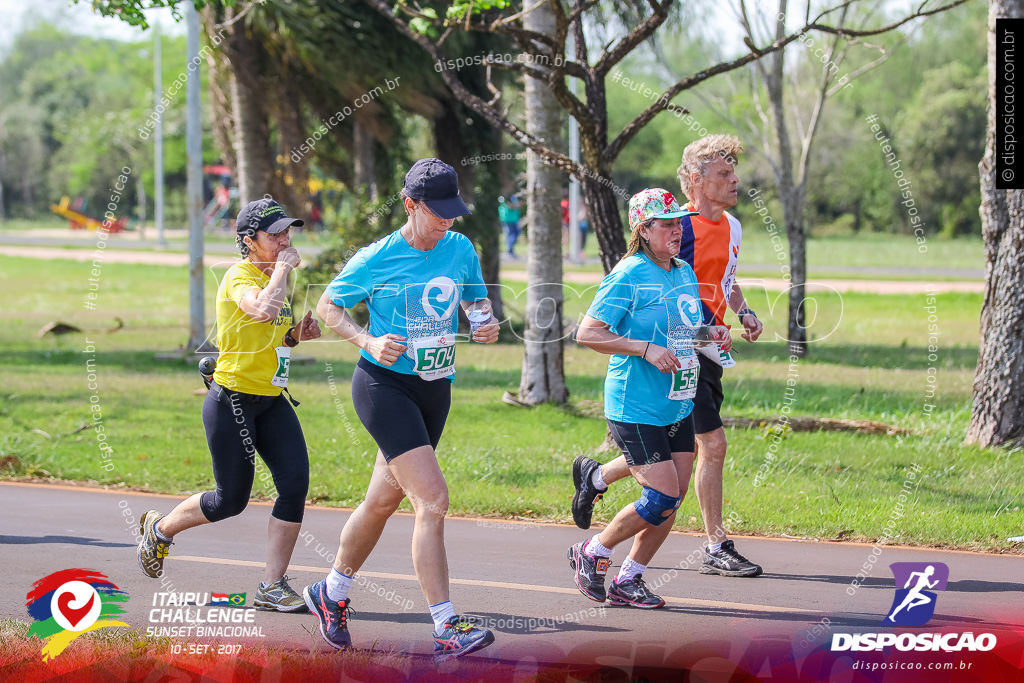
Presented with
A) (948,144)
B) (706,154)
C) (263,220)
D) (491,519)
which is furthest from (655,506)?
(948,144)

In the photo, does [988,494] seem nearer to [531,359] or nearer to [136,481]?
[531,359]

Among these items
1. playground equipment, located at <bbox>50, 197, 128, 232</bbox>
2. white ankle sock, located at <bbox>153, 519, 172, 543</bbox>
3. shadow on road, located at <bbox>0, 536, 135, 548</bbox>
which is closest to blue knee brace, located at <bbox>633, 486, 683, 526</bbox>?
white ankle sock, located at <bbox>153, 519, 172, 543</bbox>

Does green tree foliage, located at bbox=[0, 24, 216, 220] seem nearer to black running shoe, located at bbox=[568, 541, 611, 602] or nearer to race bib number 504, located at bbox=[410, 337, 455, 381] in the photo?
black running shoe, located at bbox=[568, 541, 611, 602]

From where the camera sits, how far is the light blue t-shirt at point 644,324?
203 inches

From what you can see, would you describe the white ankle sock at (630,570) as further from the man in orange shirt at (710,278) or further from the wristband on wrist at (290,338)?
the wristband on wrist at (290,338)

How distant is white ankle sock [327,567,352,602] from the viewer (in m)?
4.88

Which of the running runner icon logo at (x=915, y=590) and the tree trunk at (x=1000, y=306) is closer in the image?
the running runner icon logo at (x=915, y=590)

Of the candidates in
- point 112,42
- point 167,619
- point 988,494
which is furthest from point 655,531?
point 112,42

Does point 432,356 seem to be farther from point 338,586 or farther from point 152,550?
point 152,550

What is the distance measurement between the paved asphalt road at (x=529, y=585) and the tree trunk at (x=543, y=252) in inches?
144

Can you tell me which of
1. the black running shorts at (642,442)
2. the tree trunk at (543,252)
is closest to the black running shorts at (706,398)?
the black running shorts at (642,442)

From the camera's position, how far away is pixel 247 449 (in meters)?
5.32

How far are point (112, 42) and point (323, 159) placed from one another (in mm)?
53088

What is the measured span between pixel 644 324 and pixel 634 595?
1.39 meters
